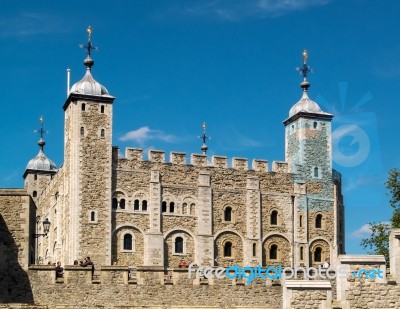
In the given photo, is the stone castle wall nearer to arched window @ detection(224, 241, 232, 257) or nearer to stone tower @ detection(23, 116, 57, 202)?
arched window @ detection(224, 241, 232, 257)

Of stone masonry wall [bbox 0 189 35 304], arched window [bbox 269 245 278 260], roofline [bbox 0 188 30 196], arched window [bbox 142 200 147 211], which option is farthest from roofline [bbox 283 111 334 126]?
stone masonry wall [bbox 0 189 35 304]

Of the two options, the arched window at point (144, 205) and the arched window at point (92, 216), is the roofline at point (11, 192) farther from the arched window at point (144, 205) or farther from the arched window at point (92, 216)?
the arched window at point (144, 205)

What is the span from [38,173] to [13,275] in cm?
4167

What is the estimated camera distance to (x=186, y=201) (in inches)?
2351

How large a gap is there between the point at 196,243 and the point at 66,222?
25.1 ft

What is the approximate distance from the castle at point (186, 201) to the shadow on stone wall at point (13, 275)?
20228mm

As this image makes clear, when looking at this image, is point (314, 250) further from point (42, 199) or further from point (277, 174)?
point (42, 199)

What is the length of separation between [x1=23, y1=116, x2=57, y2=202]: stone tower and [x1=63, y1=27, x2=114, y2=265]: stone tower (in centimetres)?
1583

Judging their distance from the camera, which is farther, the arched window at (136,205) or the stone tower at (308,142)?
the stone tower at (308,142)

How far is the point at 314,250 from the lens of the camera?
61.8m

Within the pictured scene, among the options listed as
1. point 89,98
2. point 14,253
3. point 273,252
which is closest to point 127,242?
point 89,98

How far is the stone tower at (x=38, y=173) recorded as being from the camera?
245ft

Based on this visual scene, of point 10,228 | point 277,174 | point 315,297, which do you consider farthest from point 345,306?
point 277,174

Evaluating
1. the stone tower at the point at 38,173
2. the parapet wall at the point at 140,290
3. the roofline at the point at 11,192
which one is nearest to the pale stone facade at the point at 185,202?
the stone tower at the point at 38,173
